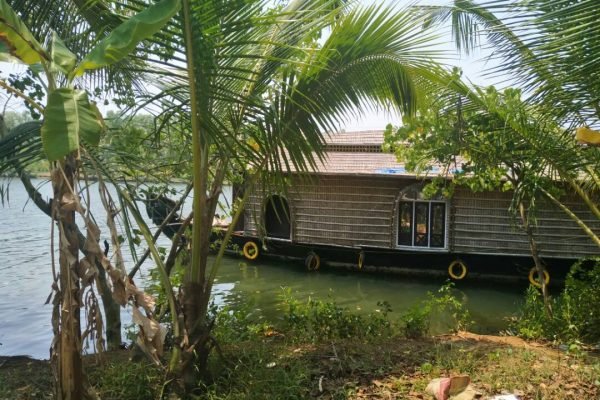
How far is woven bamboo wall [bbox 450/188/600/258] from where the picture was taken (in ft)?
35.3

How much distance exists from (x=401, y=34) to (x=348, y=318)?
2.83 meters

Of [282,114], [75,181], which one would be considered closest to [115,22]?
[75,181]

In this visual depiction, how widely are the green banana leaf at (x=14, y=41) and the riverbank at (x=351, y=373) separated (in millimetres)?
1892

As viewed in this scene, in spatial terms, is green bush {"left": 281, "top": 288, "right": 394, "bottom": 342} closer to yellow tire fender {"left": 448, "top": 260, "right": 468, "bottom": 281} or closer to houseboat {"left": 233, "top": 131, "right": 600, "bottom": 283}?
houseboat {"left": 233, "top": 131, "right": 600, "bottom": 283}

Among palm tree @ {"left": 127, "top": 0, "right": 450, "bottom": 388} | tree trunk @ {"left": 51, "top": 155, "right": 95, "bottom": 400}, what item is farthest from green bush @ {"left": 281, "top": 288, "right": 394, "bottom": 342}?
tree trunk @ {"left": 51, "top": 155, "right": 95, "bottom": 400}

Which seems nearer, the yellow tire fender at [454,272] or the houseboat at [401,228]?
the houseboat at [401,228]

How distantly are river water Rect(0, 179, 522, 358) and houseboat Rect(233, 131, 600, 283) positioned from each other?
0.43 m

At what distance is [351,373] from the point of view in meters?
3.78

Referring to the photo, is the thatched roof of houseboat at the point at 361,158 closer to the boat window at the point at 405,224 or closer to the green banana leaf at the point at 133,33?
the boat window at the point at 405,224

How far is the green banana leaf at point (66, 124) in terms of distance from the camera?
2.02 metres

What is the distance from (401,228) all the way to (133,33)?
10.6 meters

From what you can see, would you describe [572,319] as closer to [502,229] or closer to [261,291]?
[502,229]

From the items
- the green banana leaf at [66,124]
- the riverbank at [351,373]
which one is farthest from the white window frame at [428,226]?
the green banana leaf at [66,124]

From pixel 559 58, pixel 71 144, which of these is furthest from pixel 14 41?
pixel 559 58
